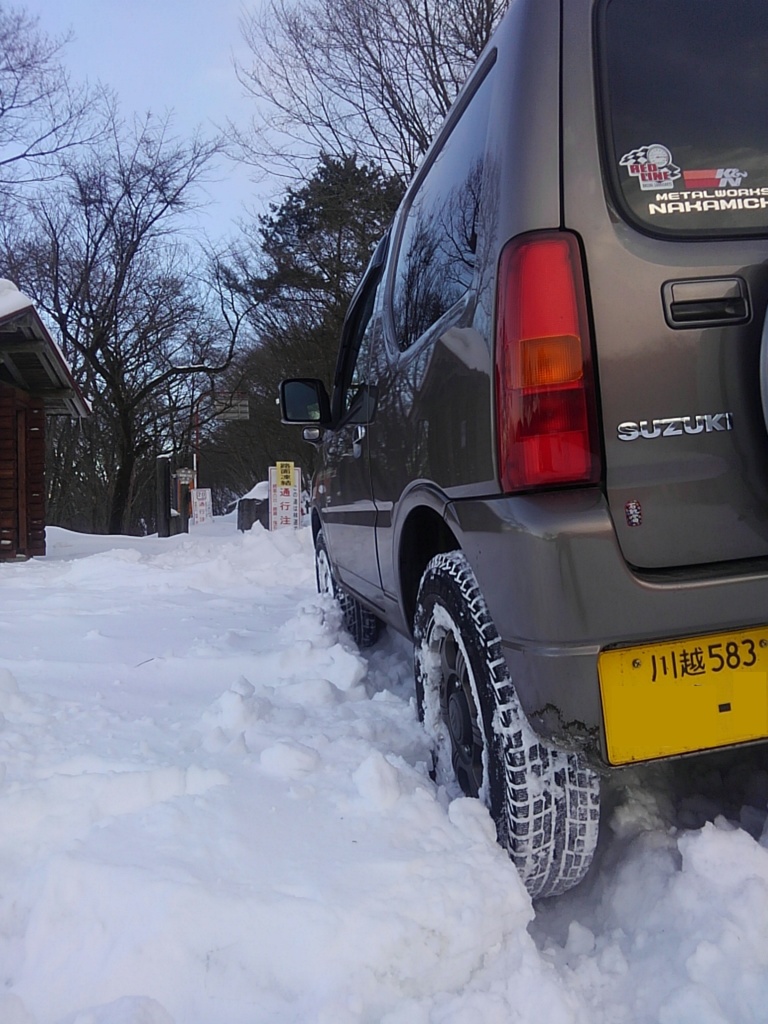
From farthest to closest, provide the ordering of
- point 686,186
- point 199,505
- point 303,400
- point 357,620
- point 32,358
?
point 199,505, point 32,358, point 357,620, point 303,400, point 686,186

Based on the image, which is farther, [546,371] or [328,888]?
[328,888]

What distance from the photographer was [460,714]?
2.02 m

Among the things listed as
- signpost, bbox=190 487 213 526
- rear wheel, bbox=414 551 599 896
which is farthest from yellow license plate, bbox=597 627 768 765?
signpost, bbox=190 487 213 526

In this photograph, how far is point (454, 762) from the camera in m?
2.09

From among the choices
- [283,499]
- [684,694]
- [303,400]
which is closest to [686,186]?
[684,694]

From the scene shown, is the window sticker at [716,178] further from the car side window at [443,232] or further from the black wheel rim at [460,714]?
the black wheel rim at [460,714]

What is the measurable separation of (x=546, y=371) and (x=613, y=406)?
0.48 ft

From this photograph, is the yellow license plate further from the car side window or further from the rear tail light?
the car side window

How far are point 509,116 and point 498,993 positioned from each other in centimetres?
177

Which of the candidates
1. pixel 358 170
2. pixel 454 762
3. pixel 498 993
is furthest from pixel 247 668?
pixel 358 170

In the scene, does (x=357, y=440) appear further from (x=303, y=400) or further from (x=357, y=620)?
(x=357, y=620)

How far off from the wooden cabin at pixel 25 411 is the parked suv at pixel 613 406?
1016cm

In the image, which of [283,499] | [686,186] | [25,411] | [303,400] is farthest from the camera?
[283,499]

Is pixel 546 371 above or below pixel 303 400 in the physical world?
below
